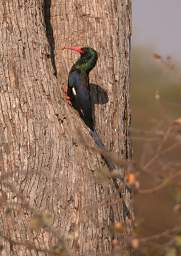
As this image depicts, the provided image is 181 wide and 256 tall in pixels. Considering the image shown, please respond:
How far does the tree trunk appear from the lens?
6461 mm

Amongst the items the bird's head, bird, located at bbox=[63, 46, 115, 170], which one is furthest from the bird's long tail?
the bird's head

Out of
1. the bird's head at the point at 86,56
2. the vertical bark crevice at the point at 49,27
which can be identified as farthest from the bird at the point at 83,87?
the vertical bark crevice at the point at 49,27

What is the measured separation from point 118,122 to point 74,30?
0.83 metres

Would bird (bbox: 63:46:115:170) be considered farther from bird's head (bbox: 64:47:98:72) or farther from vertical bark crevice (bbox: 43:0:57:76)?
vertical bark crevice (bbox: 43:0:57:76)

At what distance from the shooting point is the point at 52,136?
673cm

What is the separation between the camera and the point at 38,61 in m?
6.99

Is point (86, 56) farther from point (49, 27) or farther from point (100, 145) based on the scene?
point (100, 145)

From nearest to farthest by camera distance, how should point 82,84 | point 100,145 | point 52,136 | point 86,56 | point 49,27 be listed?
point 52,136
point 100,145
point 86,56
point 82,84
point 49,27

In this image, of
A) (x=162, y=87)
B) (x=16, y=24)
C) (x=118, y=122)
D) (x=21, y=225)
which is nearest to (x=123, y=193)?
(x=118, y=122)

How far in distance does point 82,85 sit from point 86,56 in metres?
0.36

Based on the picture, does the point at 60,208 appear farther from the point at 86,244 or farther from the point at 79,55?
the point at 79,55

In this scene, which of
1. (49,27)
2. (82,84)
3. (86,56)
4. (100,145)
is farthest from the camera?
(49,27)

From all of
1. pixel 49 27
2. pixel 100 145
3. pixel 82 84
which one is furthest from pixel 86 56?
pixel 100 145

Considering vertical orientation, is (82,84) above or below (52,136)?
above
